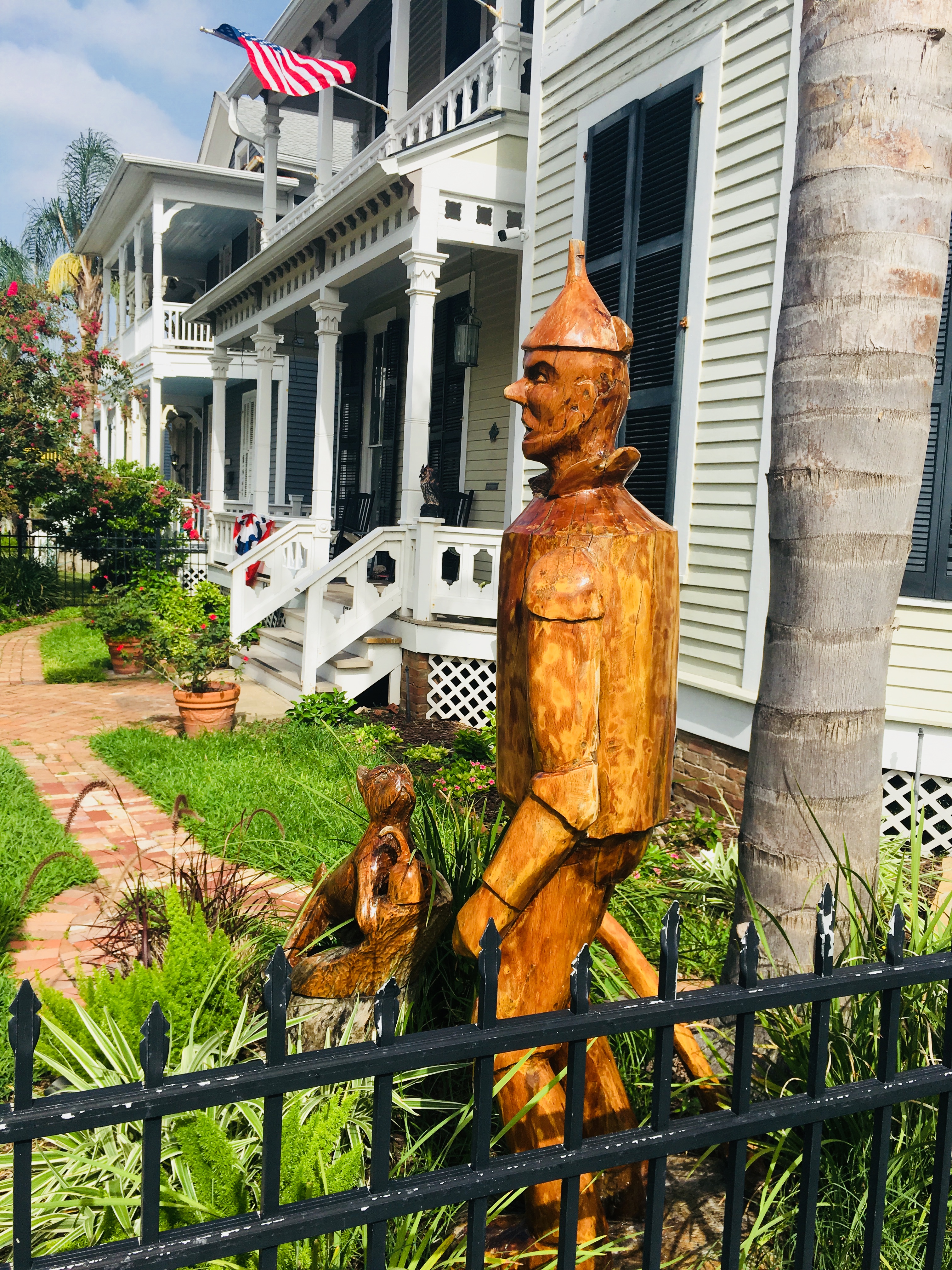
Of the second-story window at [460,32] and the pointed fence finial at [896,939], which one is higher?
the second-story window at [460,32]

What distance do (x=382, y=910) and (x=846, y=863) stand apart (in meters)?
1.28

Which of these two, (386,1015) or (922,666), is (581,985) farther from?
(922,666)

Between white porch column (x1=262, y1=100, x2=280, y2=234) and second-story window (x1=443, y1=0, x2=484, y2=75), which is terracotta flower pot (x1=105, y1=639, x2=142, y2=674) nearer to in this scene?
white porch column (x1=262, y1=100, x2=280, y2=234)

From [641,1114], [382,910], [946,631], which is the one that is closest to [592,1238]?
[641,1114]

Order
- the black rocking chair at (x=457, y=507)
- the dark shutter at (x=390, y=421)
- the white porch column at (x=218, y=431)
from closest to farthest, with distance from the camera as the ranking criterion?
→ the black rocking chair at (x=457, y=507) → the dark shutter at (x=390, y=421) → the white porch column at (x=218, y=431)

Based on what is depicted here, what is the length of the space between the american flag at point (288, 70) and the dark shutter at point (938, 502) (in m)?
8.33

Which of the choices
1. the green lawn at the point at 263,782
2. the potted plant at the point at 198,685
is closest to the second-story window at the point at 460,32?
the potted plant at the point at 198,685

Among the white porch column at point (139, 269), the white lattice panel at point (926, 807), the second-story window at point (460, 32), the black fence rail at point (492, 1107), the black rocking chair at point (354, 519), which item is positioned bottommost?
the white lattice panel at point (926, 807)

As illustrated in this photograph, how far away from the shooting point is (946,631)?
218 inches

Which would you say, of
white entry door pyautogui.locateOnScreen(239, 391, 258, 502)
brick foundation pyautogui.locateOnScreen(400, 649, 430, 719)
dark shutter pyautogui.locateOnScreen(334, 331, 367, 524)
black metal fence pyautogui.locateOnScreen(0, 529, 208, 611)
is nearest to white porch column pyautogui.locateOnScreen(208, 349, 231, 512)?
black metal fence pyautogui.locateOnScreen(0, 529, 208, 611)

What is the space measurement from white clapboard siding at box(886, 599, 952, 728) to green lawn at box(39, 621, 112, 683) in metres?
8.77

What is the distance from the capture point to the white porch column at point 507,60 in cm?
912

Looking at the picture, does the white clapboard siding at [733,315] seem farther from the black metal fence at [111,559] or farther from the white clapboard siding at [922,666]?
the black metal fence at [111,559]

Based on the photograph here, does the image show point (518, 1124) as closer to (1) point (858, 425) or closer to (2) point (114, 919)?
(1) point (858, 425)
